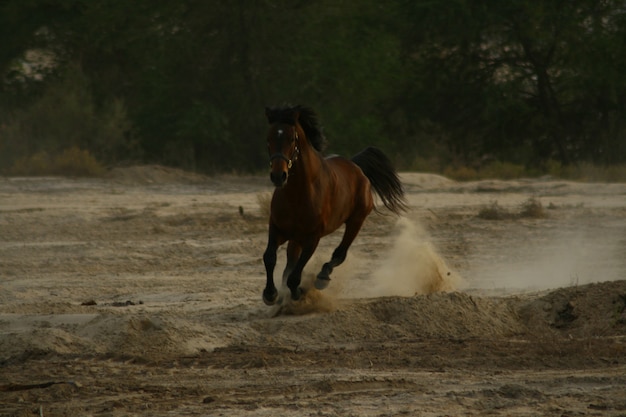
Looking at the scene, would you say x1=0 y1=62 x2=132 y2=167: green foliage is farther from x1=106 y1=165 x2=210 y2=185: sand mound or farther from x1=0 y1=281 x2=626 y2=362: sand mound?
x1=0 y1=281 x2=626 y2=362: sand mound

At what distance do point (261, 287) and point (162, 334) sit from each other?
12.9 feet

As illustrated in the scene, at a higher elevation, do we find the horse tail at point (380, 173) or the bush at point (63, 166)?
the horse tail at point (380, 173)

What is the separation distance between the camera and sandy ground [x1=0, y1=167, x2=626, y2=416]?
7.23 meters

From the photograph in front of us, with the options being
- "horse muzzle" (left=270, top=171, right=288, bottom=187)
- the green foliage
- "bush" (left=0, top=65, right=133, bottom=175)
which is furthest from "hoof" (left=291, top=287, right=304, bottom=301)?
the green foliage

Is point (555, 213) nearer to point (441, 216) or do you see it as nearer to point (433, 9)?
point (441, 216)

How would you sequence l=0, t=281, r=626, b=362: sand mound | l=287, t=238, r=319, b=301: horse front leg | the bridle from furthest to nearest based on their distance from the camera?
1. l=287, t=238, r=319, b=301: horse front leg
2. the bridle
3. l=0, t=281, r=626, b=362: sand mound

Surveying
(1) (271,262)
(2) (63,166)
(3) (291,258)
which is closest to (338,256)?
(3) (291,258)

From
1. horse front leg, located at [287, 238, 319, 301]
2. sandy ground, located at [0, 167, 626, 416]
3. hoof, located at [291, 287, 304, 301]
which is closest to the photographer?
sandy ground, located at [0, 167, 626, 416]

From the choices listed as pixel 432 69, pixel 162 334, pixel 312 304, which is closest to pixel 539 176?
pixel 432 69

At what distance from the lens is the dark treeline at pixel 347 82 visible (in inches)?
1174

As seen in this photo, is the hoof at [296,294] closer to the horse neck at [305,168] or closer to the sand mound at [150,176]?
the horse neck at [305,168]

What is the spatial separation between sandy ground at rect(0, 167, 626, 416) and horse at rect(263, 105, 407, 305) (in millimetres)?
387

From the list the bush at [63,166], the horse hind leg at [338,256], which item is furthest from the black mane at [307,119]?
the bush at [63,166]

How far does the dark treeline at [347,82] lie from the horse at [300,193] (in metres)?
18.2
